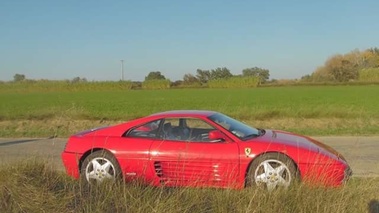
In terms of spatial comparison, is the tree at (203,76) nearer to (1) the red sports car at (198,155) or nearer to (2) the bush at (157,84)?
(2) the bush at (157,84)

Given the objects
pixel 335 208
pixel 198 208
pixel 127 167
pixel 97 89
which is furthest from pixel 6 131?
pixel 97 89

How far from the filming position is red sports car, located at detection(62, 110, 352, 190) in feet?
16.0

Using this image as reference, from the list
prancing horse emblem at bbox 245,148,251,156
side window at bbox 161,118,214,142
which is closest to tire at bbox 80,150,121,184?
side window at bbox 161,118,214,142

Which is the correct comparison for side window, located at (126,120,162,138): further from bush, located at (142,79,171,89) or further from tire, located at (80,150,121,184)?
bush, located at (142,79,171,89)

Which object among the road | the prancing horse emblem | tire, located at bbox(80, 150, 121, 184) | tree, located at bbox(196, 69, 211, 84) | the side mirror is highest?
tree, located at bbox(196, 69, 211, 84)

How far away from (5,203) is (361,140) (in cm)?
1009

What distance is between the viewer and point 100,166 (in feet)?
18.0

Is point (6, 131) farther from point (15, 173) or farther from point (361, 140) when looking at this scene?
point (361, 140)

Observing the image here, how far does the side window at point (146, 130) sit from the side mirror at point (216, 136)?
35.9 inches

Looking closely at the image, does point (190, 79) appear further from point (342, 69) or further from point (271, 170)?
point (271, 170)

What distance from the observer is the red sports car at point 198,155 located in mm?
4875

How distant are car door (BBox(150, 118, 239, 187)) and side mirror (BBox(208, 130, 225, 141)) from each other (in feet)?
0.21

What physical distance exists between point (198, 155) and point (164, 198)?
1592 mm

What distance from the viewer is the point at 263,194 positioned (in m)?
3.72
